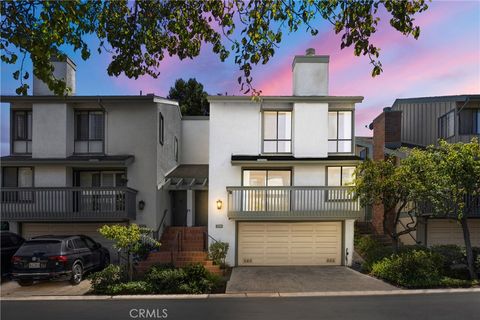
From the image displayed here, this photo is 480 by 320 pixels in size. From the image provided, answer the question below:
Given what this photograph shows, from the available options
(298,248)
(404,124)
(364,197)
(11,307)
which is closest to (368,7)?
(364,197)

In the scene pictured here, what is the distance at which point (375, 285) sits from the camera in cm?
1295

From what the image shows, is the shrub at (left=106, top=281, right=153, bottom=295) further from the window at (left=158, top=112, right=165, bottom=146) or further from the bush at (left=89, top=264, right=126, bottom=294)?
the window at (left=158, top=112, right=165, bottom=146)

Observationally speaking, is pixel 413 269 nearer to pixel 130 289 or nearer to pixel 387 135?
pixel 130 289

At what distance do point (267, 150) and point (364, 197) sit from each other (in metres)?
5.26

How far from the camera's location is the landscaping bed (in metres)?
12.7

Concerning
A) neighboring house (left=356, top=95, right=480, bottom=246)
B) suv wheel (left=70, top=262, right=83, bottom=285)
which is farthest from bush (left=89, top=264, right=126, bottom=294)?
neighboring house (left=356, top=95, right=480, bottom=246)

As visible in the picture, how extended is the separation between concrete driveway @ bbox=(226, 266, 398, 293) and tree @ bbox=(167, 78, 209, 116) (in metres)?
22.3

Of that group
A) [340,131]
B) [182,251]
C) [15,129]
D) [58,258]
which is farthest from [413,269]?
[15,129]

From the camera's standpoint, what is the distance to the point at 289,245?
17.4m

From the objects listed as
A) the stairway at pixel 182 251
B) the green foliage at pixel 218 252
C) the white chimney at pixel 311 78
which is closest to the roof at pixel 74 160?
the stairway at pixel 182 251

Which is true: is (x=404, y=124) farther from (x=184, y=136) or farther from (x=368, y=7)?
(x=368, y=7)

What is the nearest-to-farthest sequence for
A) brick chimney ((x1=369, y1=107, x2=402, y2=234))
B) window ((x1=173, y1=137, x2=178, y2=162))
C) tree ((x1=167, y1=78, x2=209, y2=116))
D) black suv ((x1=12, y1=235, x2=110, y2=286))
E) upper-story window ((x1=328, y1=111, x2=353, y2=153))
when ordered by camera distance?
1. black suv ((x1=12, y1=235, x2=110, y2=286))
2. upper-story window ((x1=328, y1=111, x2=353, y2=153))
3. brick chimney ((x1=369, y1=107, x2=402, y2=234))
4. window ((x1=173, y1=137, x2=178, y2=162))
5. tree ((x1=167, y1=78, x2=209, y2=116))

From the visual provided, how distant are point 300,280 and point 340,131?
7.45 m

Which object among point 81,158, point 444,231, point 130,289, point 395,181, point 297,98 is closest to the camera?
point 130,289
